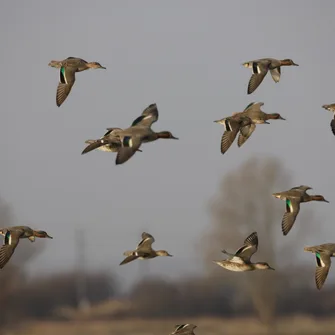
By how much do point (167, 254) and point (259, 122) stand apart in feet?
6.03

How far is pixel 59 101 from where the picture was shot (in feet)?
36.2

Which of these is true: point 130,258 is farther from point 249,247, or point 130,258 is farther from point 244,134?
point 244,134

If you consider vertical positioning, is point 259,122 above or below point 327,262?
above

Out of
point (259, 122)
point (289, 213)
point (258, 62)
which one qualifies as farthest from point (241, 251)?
point (258, 62)

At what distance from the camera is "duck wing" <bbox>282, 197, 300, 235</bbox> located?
10720 mm

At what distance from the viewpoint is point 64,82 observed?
37.2ft

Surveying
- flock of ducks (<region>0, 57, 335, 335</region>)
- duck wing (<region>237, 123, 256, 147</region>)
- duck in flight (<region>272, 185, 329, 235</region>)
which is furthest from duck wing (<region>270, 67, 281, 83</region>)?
duck in flight (<region>272, 185, 329, 235</region>)

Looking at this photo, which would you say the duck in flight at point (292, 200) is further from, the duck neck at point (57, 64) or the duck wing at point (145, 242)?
the duck neck at point (57, 64)

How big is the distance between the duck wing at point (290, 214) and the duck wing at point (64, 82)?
2.71 metres

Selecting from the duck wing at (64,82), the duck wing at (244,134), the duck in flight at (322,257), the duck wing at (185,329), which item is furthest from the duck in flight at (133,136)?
the duck in flight at (322,257)

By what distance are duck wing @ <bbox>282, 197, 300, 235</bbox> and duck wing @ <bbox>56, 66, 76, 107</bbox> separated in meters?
2.71

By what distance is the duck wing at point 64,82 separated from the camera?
11148 millimetres

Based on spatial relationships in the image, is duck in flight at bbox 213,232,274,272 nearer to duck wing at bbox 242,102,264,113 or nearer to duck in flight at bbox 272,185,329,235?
duck in flight at bbox 272,185,329,235

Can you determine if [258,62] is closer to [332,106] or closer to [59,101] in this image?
[332,106]
